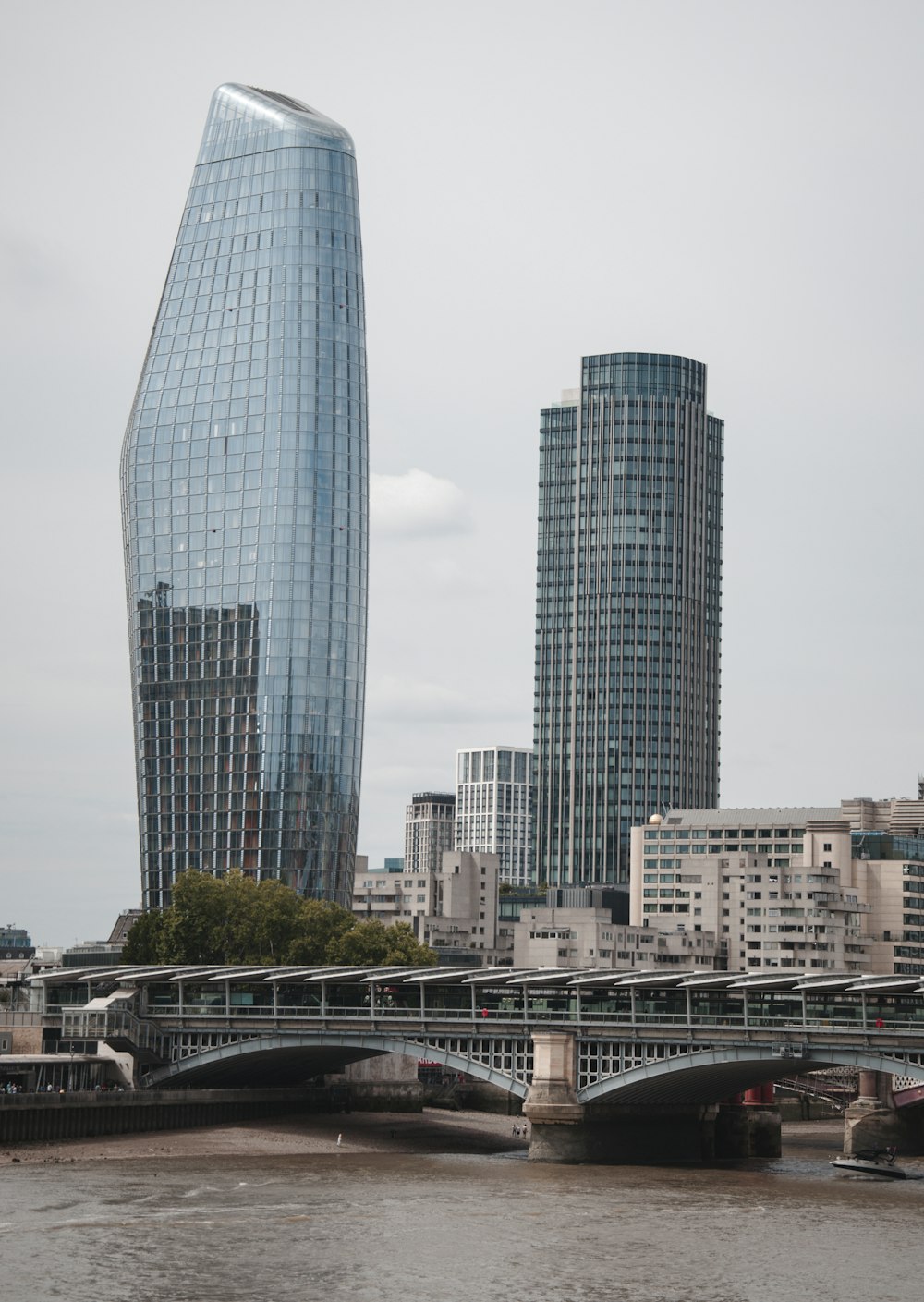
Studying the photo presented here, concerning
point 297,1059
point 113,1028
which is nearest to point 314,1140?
point 297,1059

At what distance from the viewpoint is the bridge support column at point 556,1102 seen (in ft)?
436

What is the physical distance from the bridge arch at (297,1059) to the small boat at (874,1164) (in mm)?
21515

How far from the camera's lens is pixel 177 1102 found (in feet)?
484

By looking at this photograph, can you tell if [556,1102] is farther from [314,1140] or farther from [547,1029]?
[314,1140]

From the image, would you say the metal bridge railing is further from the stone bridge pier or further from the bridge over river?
the stone bridge pier

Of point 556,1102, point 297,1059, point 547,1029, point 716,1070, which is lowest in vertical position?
point 556,1102

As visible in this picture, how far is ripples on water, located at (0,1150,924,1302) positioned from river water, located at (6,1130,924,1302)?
18cm

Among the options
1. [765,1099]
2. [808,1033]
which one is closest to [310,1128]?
[765,1099]

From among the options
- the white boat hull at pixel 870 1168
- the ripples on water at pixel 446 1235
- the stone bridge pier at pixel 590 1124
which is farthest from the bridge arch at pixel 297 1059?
the white boat hull at pixel 870 1168

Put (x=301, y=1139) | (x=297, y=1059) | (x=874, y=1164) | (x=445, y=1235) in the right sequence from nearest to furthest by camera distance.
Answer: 1. (x=445, y=1235)
2. (x=874, y=1164)
3. (x=301, y=1139)
4. (x=297, y=1059)

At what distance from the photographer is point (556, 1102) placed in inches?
5236

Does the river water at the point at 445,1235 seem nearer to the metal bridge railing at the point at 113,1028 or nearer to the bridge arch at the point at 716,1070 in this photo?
the bridge arch at the point at 716,1070

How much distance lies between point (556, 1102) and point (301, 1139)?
2224 cm

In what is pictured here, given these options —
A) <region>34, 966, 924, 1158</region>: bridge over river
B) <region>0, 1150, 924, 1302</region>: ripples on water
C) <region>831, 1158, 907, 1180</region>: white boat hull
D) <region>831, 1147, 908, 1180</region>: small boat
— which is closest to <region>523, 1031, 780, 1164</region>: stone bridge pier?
<region>34, 966, 924, 1158</region>: bridge over river
